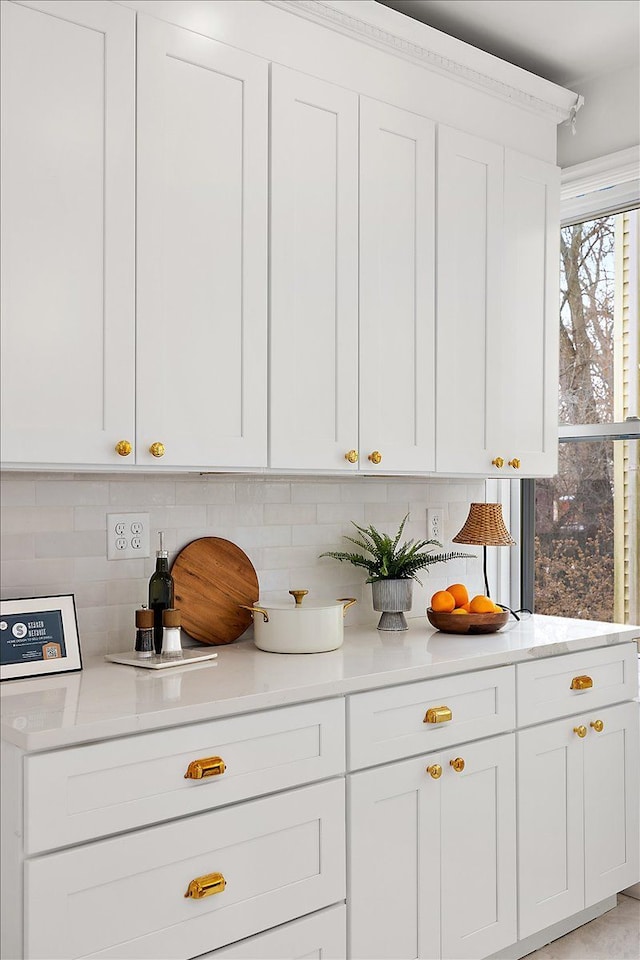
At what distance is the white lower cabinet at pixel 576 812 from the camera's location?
2529 millimetres

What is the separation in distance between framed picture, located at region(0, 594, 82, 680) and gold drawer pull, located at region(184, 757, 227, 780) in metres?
0.47

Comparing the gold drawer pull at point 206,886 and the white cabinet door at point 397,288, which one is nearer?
the gold drawer pull at point 206,886

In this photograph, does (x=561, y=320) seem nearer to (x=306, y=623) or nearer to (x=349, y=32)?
(x=349, y=32)

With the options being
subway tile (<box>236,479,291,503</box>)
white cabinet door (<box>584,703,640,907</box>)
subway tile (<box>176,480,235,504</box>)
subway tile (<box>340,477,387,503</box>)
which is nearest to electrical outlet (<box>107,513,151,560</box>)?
subway tile (<box>176,480,235,504</box>)

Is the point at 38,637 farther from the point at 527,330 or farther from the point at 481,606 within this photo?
the point at 527,330

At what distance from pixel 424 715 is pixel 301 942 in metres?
0.60

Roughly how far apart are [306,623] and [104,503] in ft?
2.03

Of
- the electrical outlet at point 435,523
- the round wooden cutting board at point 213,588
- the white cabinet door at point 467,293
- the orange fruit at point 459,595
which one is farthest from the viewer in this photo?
the electrical outlet at point 435,523

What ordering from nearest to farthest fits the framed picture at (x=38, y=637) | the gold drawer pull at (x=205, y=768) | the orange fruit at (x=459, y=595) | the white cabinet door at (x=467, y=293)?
the gold drawer pull at (x=205, y=768), the framed picture at (x=38, y=637), the white cabinet door at (x=467, y=293), the orange fruit at (x=459, y=595)

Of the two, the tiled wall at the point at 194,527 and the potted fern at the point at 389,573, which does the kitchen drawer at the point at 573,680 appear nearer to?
the potted fern at the point at 389,573

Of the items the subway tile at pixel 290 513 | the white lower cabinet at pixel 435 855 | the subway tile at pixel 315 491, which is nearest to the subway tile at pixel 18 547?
the subway tile at pixel 290 513

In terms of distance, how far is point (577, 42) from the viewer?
2898 mm

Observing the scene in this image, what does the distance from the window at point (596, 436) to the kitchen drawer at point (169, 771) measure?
1.57 m

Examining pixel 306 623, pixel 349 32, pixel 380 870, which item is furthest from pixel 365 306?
pixel 380 870
